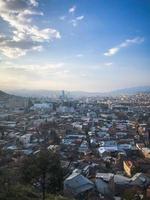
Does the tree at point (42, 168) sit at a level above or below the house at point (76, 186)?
above

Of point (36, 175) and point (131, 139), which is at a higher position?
point (36, 175)

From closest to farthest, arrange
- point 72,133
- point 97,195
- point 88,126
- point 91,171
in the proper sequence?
1. point 97,195
2. point 91,171
3. point 72,133
4. point 88,126

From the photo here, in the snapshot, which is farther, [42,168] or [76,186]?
[76,186]

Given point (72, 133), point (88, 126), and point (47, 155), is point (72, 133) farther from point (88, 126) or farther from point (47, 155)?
point (47, 155)

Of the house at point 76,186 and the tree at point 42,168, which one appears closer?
the tree at point 42,168

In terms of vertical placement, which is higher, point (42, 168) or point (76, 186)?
point (42, 168)

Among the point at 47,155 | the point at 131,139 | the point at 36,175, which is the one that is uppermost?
the point at 47,155

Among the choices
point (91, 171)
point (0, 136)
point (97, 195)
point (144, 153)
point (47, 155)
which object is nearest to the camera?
point (47, 155)

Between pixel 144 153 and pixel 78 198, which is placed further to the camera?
pixel 144 153

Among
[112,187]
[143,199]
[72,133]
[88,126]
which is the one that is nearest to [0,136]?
[72,133]

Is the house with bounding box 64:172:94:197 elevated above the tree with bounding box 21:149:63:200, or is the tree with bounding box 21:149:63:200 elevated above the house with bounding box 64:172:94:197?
the tree with bounding box 21:149:63:200

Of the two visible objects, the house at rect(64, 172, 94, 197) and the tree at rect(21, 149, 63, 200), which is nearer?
the tree at rect(21, 149, 63, 200)
